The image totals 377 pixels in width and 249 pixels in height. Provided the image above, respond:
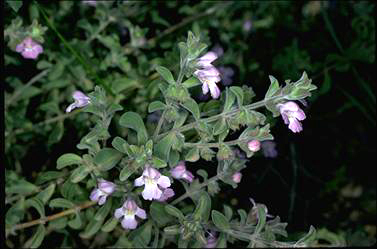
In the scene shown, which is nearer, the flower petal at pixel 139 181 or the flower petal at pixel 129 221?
the flower petal at pixel 139 181

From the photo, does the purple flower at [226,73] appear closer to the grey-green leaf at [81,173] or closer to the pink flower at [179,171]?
the pink flower at [179,171]

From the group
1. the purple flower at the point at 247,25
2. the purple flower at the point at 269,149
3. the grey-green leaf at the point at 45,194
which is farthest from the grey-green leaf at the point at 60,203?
the purple flower at the point at 247,25

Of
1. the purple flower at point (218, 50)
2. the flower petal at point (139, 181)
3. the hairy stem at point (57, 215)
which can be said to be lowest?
the hairy stem at point (57, 215)

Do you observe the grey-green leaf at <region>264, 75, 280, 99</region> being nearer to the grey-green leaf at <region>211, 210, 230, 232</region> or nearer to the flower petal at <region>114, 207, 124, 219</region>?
the grey-green leaf at <region>211, 210, 230, 232</region>

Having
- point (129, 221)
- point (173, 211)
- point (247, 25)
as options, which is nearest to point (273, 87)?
point (173, 211)

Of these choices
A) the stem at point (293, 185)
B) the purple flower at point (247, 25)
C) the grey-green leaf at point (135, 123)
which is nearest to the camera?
the grey-green leaf at point (135, 123)

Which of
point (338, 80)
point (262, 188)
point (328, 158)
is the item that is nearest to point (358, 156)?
point (328, 158)

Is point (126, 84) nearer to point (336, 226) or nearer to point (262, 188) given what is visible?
point (262, 188)
